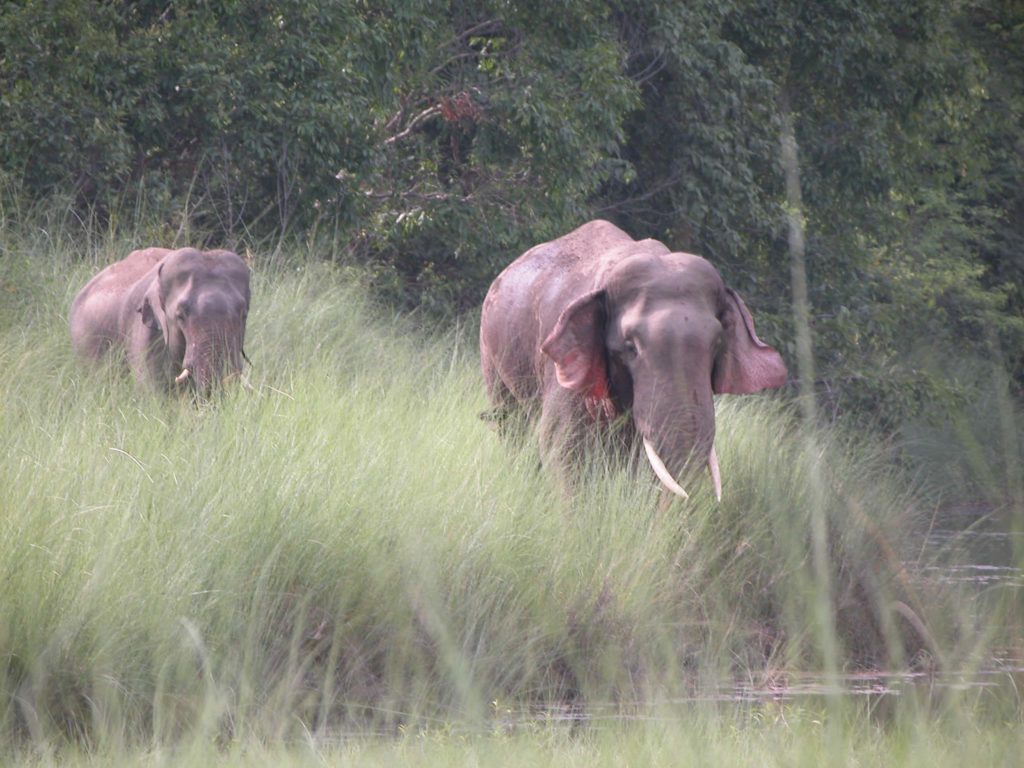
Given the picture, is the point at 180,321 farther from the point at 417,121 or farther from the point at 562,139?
the point at 417,121

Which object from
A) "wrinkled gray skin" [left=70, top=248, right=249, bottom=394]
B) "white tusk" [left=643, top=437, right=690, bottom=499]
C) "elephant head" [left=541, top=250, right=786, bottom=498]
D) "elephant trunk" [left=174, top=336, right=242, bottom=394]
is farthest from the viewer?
"wrinkled gray skin" [left=70, top=248, right=249, bottom=394]

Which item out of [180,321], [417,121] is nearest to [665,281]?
[180,321]

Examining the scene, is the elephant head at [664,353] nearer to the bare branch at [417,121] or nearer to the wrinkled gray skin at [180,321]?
the wrinkled gray skin at [180,321]

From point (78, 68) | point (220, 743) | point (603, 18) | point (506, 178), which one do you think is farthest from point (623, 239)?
point (603, 18)


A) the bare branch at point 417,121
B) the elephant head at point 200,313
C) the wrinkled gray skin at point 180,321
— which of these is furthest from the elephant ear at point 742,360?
the bare branch at point 417,121

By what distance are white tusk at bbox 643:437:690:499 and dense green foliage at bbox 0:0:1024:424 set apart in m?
4.76

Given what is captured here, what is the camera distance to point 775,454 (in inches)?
307

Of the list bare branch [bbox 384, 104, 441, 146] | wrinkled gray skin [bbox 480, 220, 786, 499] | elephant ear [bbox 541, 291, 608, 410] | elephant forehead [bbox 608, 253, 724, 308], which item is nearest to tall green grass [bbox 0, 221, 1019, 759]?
wrinkled gray skin [bbox 480, 220, 786, 499]

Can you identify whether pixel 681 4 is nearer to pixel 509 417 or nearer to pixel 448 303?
pixel 448 303

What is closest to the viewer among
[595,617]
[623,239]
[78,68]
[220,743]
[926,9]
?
[220,743]

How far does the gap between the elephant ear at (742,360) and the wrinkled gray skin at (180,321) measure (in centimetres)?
308

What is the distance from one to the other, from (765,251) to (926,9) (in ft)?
9.83

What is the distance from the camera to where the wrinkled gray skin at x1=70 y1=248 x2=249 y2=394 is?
8695 mm

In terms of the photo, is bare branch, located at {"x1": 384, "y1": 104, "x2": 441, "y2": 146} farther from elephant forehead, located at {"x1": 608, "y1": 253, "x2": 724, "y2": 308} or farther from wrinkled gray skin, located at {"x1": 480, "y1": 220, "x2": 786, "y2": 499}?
elephant forehead, located at {"x1": 608, "y1": 253, "x2": 724, "y2": 308}
